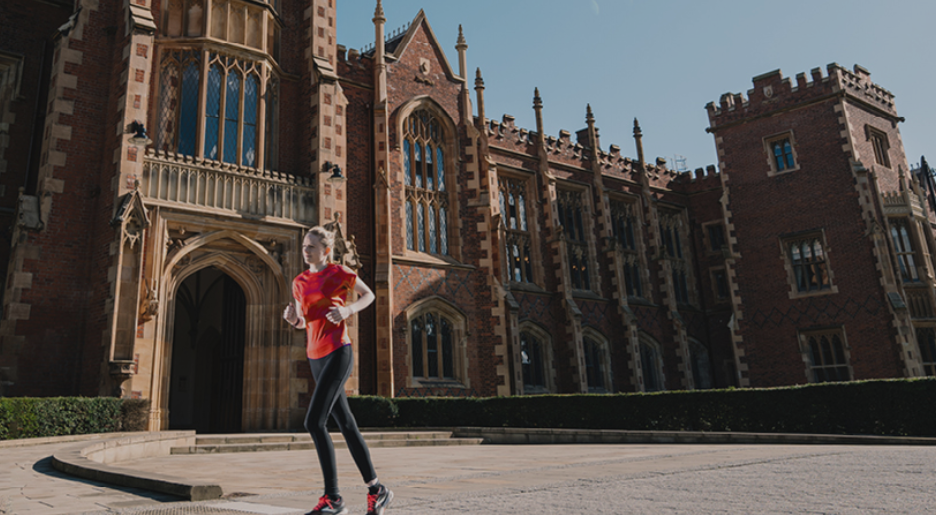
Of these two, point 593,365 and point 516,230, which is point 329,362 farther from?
point 593,365

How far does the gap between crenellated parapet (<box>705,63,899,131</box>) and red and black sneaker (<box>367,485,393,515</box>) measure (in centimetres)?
2698

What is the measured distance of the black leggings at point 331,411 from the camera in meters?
3.70

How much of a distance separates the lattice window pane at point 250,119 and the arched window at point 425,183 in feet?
16.9

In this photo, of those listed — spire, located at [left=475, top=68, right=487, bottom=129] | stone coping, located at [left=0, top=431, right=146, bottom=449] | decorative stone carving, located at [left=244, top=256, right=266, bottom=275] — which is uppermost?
spire, located at [left=475, top=68, right=487, bottom=129]

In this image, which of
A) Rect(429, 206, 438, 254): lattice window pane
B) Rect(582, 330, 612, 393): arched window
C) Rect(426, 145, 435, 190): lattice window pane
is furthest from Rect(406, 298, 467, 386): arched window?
Rect(582, 330, 612, 393): arched window

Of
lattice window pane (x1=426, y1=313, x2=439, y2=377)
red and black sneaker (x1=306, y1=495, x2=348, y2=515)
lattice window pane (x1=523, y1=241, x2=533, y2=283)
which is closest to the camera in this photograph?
red and black sneaker (x1=306, y1=495, x2=348, y2=515)

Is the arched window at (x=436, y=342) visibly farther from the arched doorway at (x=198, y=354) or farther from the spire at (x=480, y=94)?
the spire at (x=480, y=94)

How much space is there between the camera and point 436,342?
782 inches

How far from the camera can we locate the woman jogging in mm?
3643

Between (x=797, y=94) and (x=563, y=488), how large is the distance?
26.2 meters

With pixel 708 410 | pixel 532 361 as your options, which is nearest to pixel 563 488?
pixel 708 410

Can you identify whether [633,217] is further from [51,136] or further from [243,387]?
[51,136]

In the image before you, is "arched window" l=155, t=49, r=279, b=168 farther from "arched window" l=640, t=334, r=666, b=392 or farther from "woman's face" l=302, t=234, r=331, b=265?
"arched window" l=640, t=334, r=666, b=392

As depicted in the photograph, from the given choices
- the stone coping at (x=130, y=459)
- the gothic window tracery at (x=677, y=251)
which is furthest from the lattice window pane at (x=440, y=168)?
the gothic window tracery at (x=677, y=251)
